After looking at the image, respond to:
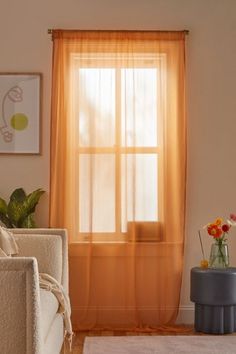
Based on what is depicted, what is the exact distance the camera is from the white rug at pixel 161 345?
12.5 feet

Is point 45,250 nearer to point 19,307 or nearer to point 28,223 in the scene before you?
point 28,223

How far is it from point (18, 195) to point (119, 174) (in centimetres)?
76

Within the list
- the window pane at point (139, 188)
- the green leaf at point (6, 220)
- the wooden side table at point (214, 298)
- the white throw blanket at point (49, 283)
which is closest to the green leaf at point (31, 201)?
the green leaf at point (6, 220)

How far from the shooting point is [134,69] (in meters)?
4.59

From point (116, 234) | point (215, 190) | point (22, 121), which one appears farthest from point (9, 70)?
A: point (215, 190)

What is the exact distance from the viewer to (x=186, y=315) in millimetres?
4648

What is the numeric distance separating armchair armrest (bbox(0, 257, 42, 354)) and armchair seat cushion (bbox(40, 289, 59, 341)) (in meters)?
0.30

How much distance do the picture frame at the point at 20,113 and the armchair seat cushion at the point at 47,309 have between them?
1714 millimetres

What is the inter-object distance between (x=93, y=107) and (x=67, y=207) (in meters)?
0.77

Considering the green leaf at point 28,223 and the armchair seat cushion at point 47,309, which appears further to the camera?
the green leaf at point 28,223

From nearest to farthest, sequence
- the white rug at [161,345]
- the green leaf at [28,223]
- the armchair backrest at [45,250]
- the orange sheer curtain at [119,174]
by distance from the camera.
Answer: the armchair backrest at [45,250] → the white rug at [161,345] → the green leaf at [28,223] → the orange sheer curtain at [119,174]

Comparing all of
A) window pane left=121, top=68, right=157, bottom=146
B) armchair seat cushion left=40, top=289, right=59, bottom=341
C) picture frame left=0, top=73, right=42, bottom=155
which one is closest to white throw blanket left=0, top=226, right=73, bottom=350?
armchair seat cushion left=40, top=289, right=59, bottom=341

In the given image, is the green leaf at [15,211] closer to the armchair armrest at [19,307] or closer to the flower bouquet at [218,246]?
the flower bouquet at [218,246]

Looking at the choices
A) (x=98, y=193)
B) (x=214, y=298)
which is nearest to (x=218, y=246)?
(x=214, y=298)
